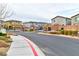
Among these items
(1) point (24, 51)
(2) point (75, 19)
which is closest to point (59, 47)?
(1) point (24, 51)

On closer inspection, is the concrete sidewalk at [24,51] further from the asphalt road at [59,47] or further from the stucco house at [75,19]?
the stucco house at [75,19]

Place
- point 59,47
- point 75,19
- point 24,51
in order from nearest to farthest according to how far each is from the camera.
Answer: point 24,51, point 59,47, point 75,19

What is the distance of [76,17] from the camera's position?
78062 mm

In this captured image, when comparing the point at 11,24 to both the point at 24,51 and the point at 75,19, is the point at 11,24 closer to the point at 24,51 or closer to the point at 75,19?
the point at 75,19

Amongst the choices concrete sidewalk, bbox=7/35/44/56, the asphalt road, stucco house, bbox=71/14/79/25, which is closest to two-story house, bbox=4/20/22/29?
stucco house, bbox=71/14/79/25

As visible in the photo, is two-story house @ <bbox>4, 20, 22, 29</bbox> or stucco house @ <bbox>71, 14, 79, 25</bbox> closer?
two-story house @ <bbox>4, 20, 22, 29</bbox>

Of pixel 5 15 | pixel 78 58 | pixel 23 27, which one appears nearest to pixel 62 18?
pixel 23 27

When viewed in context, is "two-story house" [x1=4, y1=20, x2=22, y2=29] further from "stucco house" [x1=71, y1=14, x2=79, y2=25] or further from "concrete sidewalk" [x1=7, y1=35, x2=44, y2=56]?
"concrete sidewalk" [x1=7, y1=35, x2=44, y2=56]

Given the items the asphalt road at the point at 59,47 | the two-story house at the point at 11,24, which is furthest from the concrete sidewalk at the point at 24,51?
the two-story house at the point at 11,24

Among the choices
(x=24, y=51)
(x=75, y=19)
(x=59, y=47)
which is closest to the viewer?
(x=24, y=51)

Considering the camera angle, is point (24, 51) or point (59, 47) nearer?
point (24, 51)

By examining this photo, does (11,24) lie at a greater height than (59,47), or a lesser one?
greater

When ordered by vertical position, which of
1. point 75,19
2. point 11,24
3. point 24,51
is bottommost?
point 24,51

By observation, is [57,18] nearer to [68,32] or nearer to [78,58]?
[68,32]
